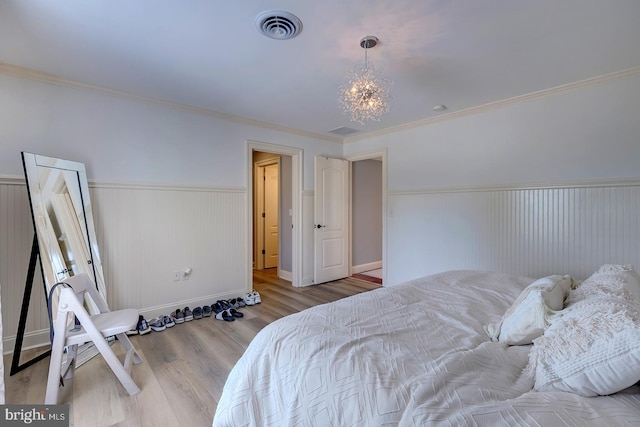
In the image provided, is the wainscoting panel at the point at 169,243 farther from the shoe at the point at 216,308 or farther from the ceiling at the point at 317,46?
the ceiling at the point at 317,46

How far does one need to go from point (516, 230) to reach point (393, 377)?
2.91 meters

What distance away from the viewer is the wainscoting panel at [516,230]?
8.38 feet

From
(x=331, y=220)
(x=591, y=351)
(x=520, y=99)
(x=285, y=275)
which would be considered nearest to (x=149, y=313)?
(x=285, y=275)

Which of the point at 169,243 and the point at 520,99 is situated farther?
the point at 169,243

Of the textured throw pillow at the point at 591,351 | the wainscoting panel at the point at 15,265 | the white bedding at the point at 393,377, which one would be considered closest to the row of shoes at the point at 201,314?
the wainscoting panel at the point at 15,265

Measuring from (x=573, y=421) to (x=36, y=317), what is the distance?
3569 millimetres

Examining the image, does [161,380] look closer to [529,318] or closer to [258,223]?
[529,318]

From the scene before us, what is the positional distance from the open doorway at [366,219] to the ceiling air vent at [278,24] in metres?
3.23

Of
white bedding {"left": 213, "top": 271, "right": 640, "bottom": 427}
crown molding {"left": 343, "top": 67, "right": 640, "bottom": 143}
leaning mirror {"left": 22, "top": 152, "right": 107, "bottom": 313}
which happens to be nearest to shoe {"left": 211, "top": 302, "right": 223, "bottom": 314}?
leaning mirror {"left": 22, "top": 152, "right": 107, "bottom": 313}

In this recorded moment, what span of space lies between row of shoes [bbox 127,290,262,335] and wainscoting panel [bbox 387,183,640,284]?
2.15 metres

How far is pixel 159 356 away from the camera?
2326 mm

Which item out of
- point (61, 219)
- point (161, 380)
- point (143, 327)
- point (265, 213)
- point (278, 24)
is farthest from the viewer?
point (265, 213)

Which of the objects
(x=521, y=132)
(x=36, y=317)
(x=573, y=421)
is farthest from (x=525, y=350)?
(x=36, y=317)

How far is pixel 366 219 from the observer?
546 centimetres
